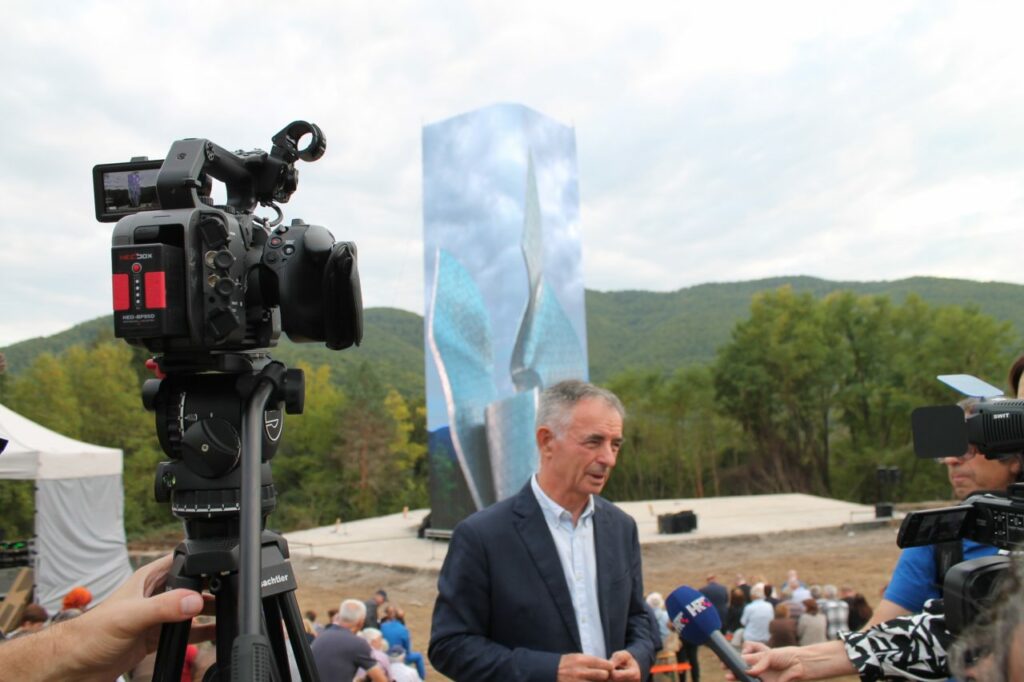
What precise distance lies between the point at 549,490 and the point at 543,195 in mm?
16804

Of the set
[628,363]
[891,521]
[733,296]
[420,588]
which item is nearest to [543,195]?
[420,588]

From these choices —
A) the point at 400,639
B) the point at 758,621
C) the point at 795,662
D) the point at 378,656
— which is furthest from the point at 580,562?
the point at 758,621

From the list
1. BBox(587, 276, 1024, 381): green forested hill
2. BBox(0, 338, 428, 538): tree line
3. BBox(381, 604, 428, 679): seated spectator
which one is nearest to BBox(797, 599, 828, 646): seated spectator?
BBox(381, 604, 428, 679): seated spectator

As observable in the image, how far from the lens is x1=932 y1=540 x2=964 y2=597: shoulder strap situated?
219 centimetres

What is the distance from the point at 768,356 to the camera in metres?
40.3

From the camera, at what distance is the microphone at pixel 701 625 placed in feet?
5.81

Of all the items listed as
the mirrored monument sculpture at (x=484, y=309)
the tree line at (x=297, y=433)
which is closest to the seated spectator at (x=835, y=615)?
the mirrored monument sculpture at (x=484, y=309)

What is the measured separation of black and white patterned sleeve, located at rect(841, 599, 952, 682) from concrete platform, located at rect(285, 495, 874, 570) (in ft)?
48.0

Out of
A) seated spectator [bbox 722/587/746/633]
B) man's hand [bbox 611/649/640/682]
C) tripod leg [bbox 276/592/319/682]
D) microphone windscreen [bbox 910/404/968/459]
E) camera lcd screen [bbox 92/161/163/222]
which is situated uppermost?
camera lcd screen [bbox 92/161/163/222]

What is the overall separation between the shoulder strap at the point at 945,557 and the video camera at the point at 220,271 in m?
1.79

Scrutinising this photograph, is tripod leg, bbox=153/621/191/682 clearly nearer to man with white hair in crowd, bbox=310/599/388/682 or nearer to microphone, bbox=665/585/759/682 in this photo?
microphone, bbox=665/585/759/682

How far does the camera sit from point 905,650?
1.96 m

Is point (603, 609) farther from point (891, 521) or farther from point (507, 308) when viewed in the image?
point (891, 521)

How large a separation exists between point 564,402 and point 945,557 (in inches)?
46.2
